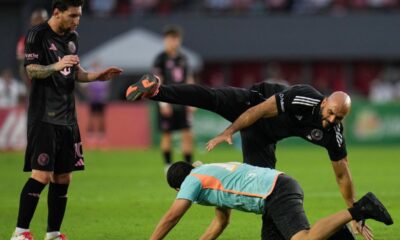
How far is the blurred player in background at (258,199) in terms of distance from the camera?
7.69 meters

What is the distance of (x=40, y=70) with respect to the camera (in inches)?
345

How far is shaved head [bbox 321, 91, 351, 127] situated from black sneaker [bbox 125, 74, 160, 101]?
5.86ft

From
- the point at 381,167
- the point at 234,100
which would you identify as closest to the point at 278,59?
the point at 381,167

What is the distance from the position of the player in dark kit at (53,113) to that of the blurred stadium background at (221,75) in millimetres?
1742

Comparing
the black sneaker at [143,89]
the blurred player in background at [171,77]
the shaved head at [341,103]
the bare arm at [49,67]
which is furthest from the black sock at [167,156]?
the shaved head at [341,103]

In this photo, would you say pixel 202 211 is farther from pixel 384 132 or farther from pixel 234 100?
pixel 384 132

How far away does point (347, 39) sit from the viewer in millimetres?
32938

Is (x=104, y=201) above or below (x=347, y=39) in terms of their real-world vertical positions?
below

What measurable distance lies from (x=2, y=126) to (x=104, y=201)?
1115 cm

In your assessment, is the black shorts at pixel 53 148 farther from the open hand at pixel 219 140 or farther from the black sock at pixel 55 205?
the open hand at pixel 219 140

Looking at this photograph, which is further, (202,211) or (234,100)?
(202,211)

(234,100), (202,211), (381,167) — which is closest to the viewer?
(234,100)

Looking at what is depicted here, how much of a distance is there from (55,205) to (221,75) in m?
25.5

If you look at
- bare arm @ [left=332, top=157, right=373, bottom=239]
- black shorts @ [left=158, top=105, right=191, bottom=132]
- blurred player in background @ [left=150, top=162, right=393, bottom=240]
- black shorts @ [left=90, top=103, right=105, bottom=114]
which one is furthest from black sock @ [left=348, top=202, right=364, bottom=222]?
black shorts @ [left=90, top=103, right=105, bottom=114]
